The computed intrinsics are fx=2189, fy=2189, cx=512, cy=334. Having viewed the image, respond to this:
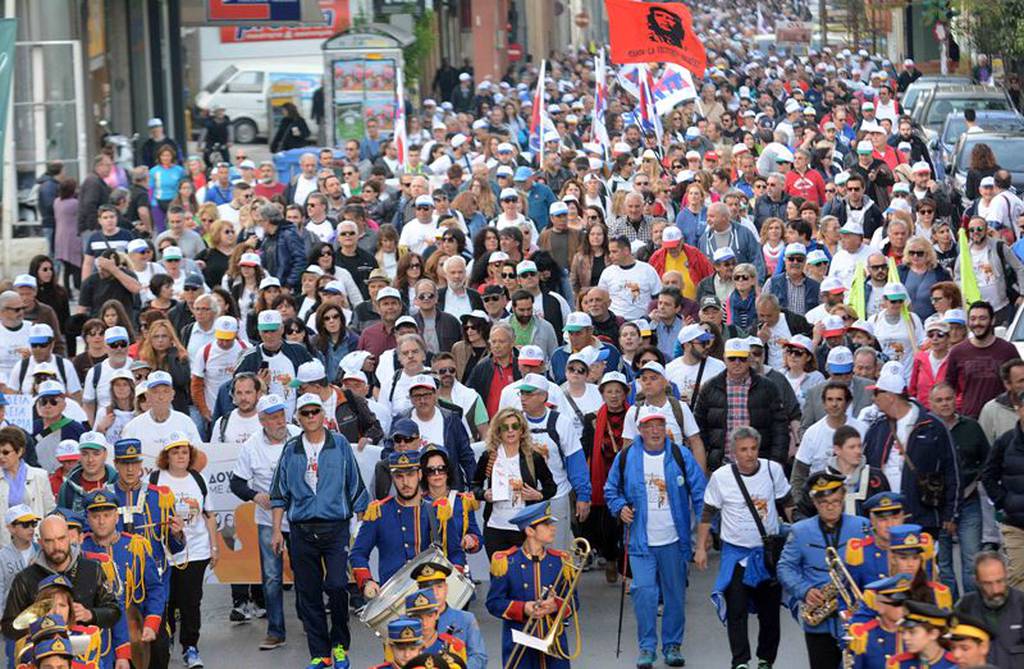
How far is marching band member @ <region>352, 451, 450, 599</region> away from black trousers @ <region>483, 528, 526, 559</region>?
1229mm

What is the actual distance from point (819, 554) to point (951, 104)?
81.8 ft

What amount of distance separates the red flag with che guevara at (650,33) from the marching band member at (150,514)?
15.1 metres

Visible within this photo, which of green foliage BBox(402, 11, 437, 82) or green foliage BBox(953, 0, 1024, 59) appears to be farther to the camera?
green foliage BBox(402, 11, 437, 82)

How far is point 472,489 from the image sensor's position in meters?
13.4

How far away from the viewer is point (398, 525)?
11.7m

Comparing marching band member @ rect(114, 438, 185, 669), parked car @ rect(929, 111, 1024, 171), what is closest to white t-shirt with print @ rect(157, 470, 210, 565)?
marching band member @ rect(114, 438, 185, 669)

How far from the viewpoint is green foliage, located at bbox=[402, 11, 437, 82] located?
1642 inches

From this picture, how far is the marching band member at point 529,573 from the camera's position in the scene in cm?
1096

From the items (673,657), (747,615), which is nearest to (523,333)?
(673,657)

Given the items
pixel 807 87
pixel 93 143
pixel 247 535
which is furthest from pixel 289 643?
pixel 807 87

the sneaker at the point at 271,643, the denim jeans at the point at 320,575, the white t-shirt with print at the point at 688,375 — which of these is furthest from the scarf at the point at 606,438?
the sneaker at the point at 271,643

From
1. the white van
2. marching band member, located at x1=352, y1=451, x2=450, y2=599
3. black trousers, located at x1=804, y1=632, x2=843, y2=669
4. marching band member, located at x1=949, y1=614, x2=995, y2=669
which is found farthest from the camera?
the white van

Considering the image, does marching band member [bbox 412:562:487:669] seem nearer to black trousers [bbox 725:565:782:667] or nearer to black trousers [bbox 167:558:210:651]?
black trousers [bbox 725:565:782:667]

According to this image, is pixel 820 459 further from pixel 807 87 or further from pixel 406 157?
pixel 807 87
